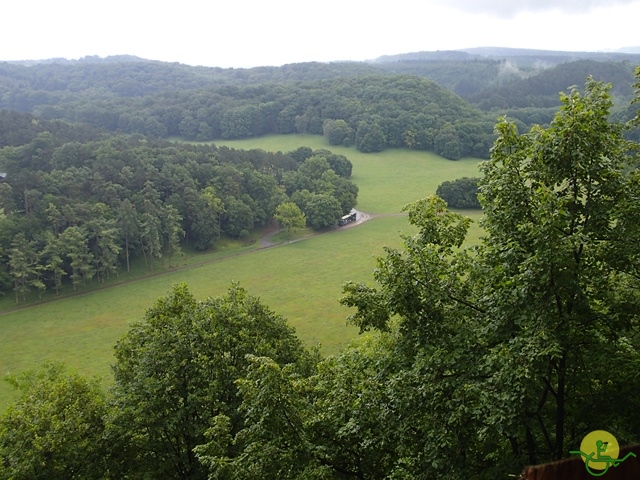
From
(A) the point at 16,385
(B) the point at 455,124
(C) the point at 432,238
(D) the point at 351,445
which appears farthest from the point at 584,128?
(B) the point at 455,124

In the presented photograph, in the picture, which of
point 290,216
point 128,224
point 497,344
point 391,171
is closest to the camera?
point 497,344

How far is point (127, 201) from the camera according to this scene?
75.4 meters

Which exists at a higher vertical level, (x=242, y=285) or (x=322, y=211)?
(x=322, y=211)

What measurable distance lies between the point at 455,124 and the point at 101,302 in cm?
12091

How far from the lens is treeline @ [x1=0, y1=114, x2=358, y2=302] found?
6681 centimetres

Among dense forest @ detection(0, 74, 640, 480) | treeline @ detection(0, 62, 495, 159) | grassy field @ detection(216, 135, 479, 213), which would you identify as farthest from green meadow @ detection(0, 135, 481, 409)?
treeline @ detection(0, 62, 495, 159)

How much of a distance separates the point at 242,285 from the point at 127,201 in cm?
2318

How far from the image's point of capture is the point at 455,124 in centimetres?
15225

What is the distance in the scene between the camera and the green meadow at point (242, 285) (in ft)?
173

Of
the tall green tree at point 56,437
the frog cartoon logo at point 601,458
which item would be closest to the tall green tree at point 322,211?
the tall green tree at point 56,437

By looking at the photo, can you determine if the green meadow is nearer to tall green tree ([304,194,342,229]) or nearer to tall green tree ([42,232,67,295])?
tall green tree ([304,194,342,229])

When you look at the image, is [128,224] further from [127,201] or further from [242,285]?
[242,285]

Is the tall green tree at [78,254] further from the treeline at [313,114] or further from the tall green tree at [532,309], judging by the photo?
the treeline at [313,114]

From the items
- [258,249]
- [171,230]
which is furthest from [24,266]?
[258,249]
